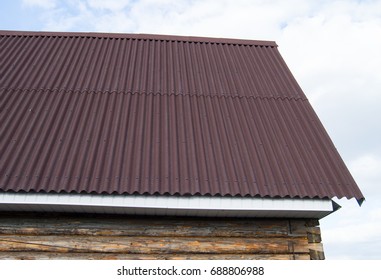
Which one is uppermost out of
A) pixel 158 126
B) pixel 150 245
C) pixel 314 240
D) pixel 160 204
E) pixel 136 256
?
pixel 158 126

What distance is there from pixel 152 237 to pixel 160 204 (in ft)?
2.03

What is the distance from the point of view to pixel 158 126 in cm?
505

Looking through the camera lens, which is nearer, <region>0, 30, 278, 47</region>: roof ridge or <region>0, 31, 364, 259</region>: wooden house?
<region>0, 31, 364, 259</region>: wooden house

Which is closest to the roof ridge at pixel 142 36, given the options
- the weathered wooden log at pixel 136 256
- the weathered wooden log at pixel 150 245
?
the weathered wooden log at pixel 150 245

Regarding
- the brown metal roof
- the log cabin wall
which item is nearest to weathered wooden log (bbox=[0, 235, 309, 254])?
the log cabin wall

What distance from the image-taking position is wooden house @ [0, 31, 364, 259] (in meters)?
3.90

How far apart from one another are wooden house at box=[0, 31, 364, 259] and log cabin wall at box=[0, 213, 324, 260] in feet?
0.04

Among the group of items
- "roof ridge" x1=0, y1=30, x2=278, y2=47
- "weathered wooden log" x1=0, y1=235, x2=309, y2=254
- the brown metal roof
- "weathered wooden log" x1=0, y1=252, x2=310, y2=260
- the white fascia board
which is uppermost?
"roof ridge" x1=0, y1=30, x2=278, y2=47

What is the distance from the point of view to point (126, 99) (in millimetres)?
5680

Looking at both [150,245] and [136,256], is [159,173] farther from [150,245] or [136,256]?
[136,256]

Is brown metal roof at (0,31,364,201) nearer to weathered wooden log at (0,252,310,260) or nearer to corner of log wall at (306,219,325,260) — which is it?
corner of log wall at (306,219,325,260)

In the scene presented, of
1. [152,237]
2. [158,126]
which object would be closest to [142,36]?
[158,126]

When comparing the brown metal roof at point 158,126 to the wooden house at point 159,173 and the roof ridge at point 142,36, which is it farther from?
the roof ridge at point 142,36

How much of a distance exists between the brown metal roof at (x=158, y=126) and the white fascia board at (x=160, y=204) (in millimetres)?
82
